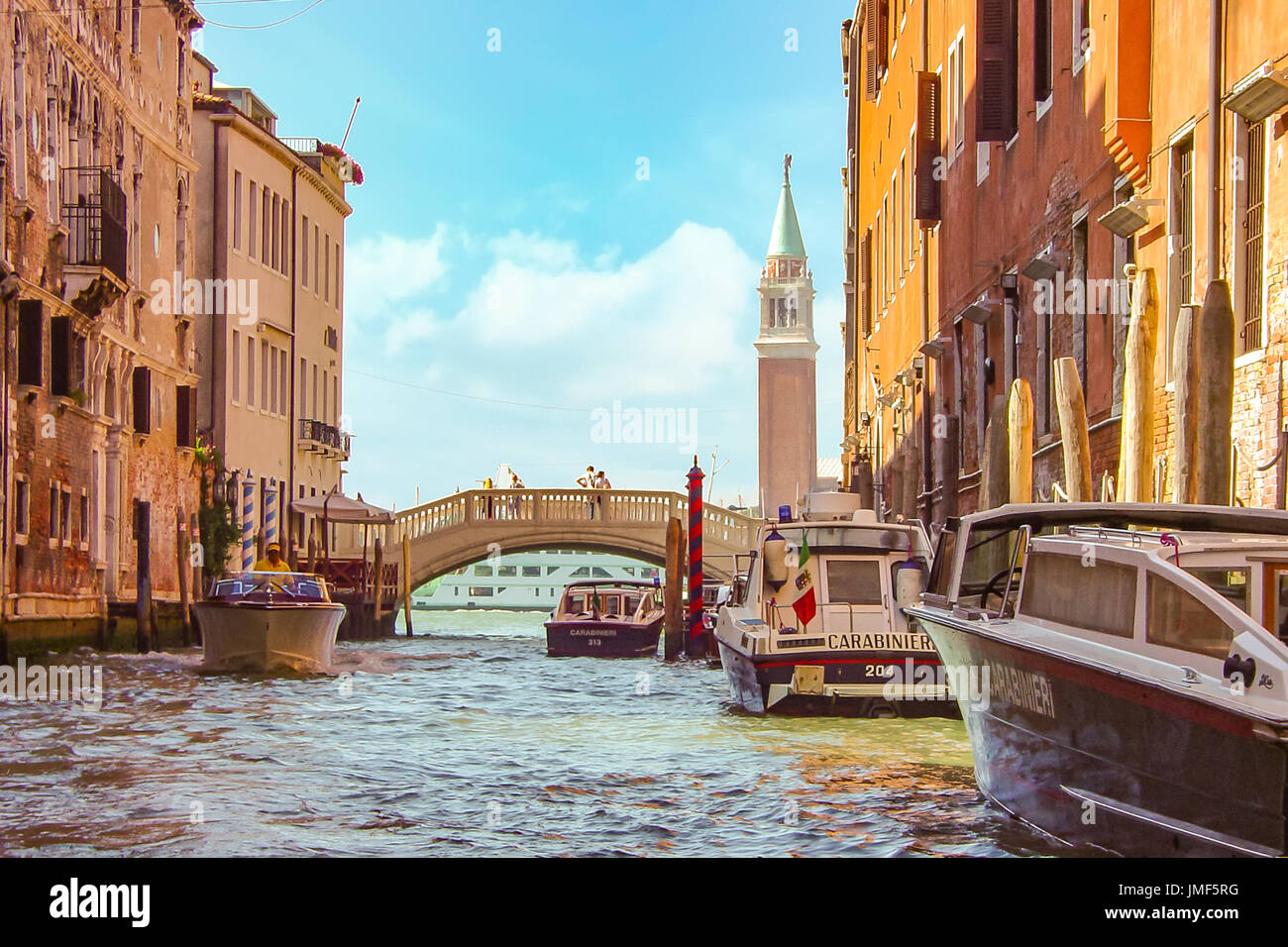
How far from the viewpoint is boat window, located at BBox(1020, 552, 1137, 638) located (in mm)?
6367

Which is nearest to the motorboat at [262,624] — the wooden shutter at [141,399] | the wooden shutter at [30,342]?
the wooden shutter at [30,342]

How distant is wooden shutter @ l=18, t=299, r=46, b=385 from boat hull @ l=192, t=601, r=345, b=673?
2.89 m

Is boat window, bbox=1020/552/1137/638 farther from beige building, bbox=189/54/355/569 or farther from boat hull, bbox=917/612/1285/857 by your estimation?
beige building, bbox=189/54/355/569

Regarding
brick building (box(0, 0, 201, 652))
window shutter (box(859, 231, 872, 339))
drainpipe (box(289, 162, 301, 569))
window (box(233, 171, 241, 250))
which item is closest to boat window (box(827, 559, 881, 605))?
brick building (box(0, 0, 201, 652))

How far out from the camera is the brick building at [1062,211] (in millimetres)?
10188

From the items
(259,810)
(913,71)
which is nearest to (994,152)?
(913,71)

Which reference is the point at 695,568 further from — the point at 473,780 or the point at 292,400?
the point at 292,400

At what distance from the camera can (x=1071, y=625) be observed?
6.88 metres

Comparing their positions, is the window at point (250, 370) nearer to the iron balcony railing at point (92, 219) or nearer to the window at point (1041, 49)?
the iron balcony railing at point (92, 219)

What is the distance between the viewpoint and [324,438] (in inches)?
1526

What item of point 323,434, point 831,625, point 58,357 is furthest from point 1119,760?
point 323,434
